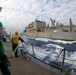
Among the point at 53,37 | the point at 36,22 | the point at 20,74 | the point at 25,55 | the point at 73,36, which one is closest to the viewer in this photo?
the point at 20,74

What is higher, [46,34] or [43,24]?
[43,24]

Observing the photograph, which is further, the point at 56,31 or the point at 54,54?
the point at 56,31

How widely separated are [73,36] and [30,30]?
2607cm

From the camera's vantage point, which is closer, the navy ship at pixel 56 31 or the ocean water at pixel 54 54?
the ocean water at pixel 54 54

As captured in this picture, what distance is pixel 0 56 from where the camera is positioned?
3209 mm

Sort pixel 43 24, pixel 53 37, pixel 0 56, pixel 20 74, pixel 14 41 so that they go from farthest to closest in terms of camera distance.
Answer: pixel 43 24 → pixel 53 37 → pixel 14 41 → pixel 20 74 → pixel 0 56

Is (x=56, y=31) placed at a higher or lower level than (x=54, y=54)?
higher

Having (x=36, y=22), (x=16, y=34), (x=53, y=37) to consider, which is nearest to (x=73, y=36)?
(x=53, y=37)

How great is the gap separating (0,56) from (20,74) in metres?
2.61

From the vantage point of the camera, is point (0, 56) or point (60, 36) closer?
point (0, 56)

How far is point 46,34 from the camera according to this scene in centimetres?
5459

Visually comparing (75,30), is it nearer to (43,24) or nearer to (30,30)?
(43,24)

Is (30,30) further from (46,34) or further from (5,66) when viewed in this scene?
(5,66)

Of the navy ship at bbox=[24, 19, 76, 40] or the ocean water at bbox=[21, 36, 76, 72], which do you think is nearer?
the ocean water at bbox=[21, 36, 76, 72]
